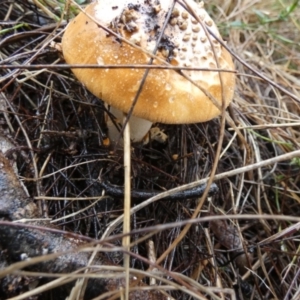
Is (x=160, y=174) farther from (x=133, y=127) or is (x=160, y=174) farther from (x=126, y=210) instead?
(x=126, y=210)

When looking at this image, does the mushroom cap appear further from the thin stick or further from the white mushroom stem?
the white mushroom stem

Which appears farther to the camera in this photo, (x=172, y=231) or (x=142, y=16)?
(x=172, y=231)

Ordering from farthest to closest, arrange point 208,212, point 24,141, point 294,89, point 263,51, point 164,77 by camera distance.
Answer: point 263,51 → point 294,89 → point 208,212 → point 24,141 → point 164,77

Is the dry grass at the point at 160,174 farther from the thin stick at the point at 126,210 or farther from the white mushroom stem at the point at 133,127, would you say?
the thin stick at the point at 126,210

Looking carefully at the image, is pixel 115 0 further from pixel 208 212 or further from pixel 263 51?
pixel 263 51

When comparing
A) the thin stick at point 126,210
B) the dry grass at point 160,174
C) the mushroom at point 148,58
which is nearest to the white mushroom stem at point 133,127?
the dry grass at point 160,174

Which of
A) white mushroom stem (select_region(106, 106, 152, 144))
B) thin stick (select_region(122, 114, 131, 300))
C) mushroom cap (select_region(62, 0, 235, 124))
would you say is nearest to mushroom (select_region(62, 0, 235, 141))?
mushroom cap (select_region(62, 0, 235, 124))

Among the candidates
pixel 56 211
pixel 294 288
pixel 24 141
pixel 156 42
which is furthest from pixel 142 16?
pixel 294 288
